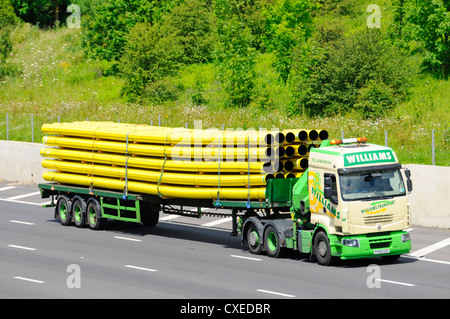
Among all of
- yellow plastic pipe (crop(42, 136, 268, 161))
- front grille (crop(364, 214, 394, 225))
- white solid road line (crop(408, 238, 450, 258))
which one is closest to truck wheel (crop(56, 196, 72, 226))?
yellow plastic pipe (crop(42, 136, 268, 161))

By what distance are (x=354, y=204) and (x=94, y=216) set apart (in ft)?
34.3

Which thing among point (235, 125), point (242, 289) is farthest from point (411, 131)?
point (242, 289)

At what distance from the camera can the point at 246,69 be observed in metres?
49.5

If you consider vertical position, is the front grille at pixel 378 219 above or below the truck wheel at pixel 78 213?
above

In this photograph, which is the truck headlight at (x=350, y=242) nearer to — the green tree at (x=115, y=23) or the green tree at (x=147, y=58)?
the green tree at (x=147, y=58)

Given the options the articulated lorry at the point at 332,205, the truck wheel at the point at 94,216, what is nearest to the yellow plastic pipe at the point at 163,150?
the articulated lorry at the point at 332,205

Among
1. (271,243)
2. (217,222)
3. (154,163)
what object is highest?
(154,163)

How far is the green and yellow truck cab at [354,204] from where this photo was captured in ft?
67.5

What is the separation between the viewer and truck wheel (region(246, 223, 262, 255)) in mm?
23031

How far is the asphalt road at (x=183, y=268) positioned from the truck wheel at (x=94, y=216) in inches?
10.3

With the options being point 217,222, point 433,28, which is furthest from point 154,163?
point 433,28

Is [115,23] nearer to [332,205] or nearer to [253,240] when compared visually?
[253,240]

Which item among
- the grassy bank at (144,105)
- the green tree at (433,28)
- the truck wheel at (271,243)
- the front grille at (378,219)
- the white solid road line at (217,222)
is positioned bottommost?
the white solid road line at (217,222)

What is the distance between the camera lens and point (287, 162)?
2275 centimetres
